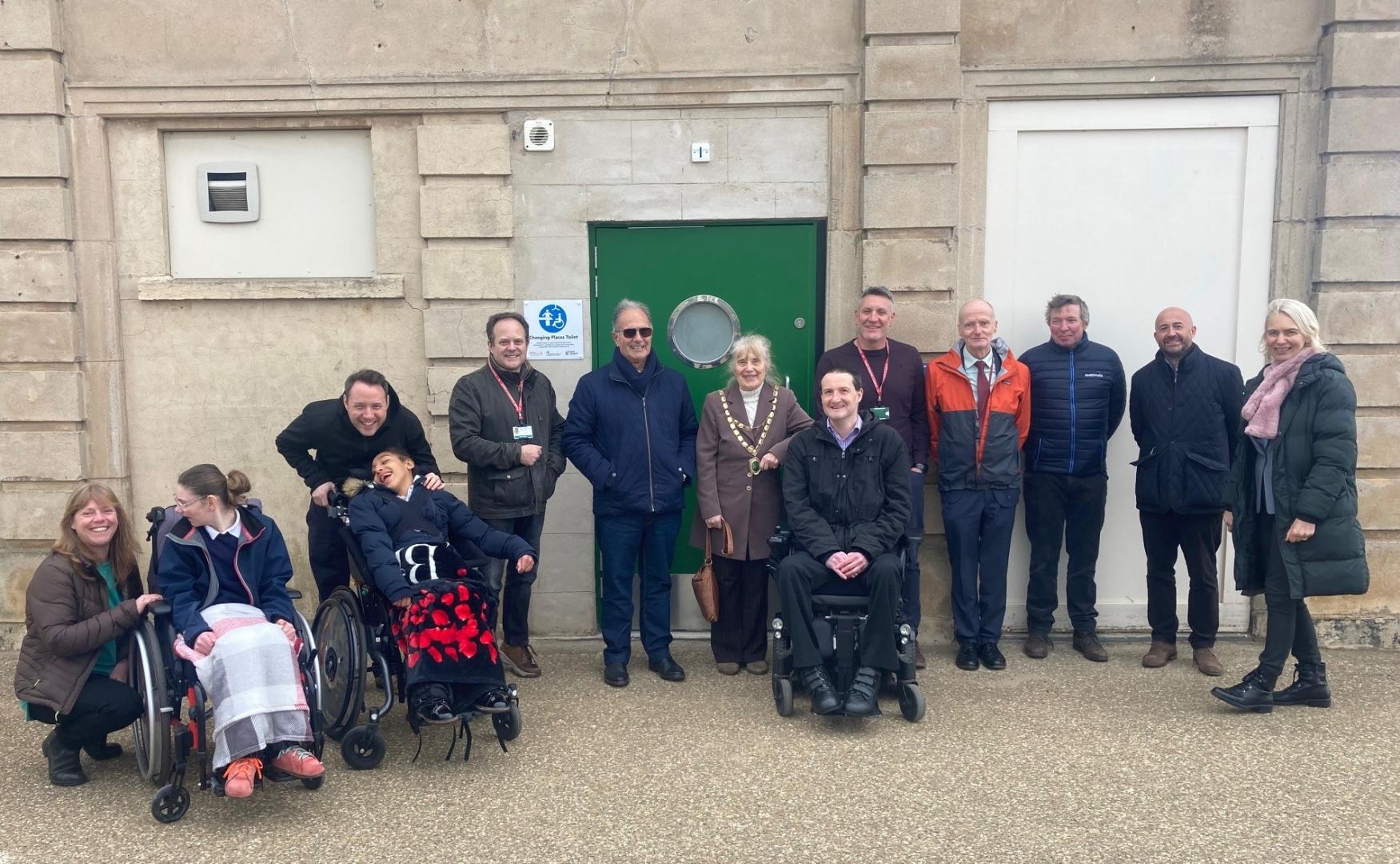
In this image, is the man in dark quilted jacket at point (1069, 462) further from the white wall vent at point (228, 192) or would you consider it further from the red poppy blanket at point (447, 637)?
the white wall vent at point (228, 192)

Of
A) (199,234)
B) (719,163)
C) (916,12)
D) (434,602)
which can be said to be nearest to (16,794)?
(434,602)

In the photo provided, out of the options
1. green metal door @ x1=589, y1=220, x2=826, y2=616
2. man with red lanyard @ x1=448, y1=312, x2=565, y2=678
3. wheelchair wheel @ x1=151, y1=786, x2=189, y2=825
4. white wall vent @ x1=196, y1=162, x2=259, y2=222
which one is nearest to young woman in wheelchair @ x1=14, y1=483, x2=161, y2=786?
wheelchair wheel @ x1=151, y1=786, x2=189, y2=825

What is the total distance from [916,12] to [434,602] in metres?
3.98

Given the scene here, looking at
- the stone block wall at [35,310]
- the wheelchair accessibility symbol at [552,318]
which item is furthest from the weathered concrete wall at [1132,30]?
the stone block wall at [35,310]

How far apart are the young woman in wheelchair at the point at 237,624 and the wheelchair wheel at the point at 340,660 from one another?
0.73 feet

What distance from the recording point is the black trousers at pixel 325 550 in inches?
202

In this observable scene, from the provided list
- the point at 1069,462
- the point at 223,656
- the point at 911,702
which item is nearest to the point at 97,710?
the point at 223,656

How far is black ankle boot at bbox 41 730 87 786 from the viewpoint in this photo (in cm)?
418

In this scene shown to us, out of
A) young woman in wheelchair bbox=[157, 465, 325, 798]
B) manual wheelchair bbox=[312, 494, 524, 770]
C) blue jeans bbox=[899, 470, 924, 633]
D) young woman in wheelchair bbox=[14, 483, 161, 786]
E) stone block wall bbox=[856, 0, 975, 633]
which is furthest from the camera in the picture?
stone block wall bbox=[856, 0, 975, 633]

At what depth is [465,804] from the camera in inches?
156

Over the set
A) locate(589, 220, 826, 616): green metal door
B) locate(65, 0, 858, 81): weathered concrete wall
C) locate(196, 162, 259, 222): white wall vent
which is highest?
locate(65, 0, 858, 81): weathered concrete wall

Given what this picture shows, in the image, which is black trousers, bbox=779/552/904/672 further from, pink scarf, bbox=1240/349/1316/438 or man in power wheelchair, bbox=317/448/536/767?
pink scarf, bbox=1240/349/1316/438

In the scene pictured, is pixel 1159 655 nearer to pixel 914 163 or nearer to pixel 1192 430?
pixel 1192 430

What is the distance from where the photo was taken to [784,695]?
4836mm
